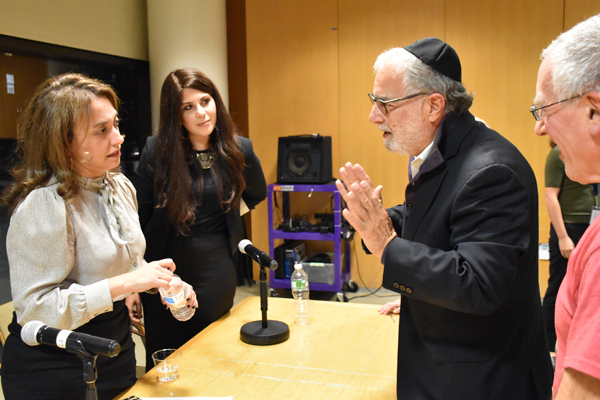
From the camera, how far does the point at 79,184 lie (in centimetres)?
152

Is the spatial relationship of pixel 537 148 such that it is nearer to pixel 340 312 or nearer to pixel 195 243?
pixel 340 312

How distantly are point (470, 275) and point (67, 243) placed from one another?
1108 mm

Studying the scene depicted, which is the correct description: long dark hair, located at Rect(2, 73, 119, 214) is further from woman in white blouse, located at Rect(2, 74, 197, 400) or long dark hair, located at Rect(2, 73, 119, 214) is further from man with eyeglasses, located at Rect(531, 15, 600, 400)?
man with eyeglasses, located at Rect(531, 15, 600, 400)

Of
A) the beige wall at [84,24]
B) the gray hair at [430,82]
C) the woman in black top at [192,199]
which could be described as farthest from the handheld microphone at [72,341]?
the beige wall at [84,24]

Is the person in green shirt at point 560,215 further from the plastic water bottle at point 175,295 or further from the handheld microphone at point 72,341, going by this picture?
the handheld microphone at point 72,341

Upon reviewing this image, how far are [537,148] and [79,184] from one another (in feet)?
13.5

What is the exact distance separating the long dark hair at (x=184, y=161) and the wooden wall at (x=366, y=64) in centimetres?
259

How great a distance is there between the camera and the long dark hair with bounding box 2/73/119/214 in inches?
56.2

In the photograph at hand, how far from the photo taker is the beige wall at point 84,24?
12.1 feet

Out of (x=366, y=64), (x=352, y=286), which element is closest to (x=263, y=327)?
(x=352, y=286)

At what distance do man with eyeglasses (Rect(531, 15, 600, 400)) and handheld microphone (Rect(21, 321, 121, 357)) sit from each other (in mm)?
850

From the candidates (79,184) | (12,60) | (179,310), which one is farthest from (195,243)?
(12,60)

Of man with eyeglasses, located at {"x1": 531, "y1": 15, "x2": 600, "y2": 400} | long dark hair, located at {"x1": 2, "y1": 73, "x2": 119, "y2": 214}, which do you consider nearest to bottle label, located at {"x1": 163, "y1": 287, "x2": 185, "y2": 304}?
long dark hair, located at {"x1": 2, "y1": 73, "x2": 119, "y2": 214}

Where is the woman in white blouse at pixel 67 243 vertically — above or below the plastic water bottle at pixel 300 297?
above
